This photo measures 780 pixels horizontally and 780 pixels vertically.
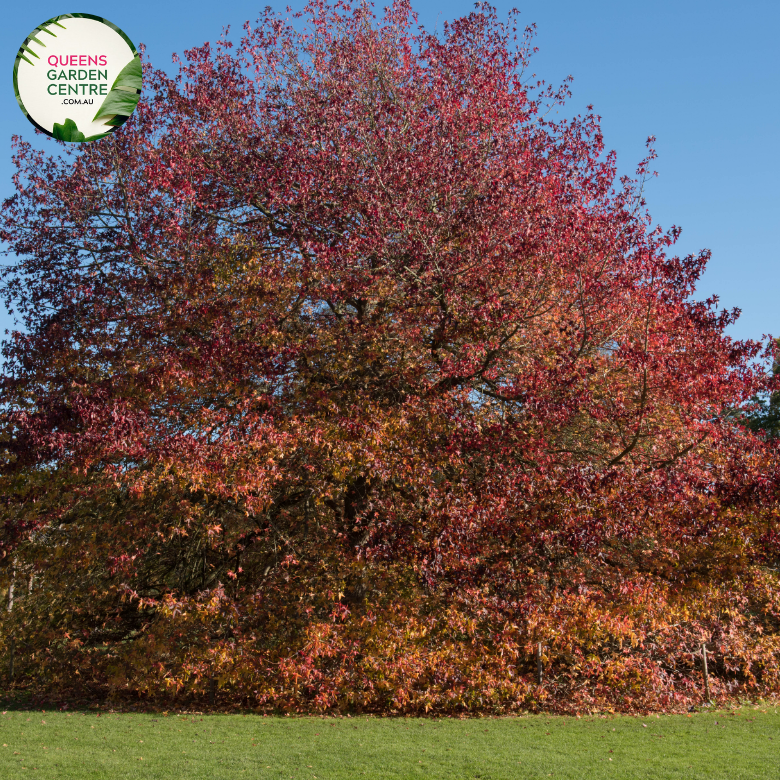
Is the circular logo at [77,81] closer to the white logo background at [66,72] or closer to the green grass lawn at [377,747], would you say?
the white logo background at [66,72]

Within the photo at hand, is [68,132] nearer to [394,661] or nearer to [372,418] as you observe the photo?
[372,418]

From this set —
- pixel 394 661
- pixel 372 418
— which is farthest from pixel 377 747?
pixel 372 418

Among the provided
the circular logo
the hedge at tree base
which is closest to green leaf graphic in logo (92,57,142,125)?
the circular logo

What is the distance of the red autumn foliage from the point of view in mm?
10352

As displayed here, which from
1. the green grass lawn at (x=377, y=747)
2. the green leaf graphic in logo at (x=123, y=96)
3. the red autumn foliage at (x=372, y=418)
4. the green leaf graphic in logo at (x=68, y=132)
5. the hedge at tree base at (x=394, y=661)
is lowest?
→ the green grass lawn at (x=377, y=747)

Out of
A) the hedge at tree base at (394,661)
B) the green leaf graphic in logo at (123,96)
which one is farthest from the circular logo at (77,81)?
the hedge at tree base at (394,661)

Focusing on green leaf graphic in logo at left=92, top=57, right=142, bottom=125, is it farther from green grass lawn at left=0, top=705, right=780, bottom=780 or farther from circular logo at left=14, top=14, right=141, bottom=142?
green grass lawn at left=0, top=705, right=780, bottom=780

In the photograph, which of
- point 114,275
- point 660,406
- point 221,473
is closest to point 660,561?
point 660,406

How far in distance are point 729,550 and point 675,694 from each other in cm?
269

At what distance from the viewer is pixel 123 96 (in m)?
12.2

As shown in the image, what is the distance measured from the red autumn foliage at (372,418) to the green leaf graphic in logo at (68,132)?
0.51 metres

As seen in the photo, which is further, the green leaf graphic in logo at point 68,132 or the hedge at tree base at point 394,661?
the green leaf graphic in logo at point 68,132

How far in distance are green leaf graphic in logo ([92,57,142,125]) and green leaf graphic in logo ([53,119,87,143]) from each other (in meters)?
0.32

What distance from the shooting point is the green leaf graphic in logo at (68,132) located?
1153cm
